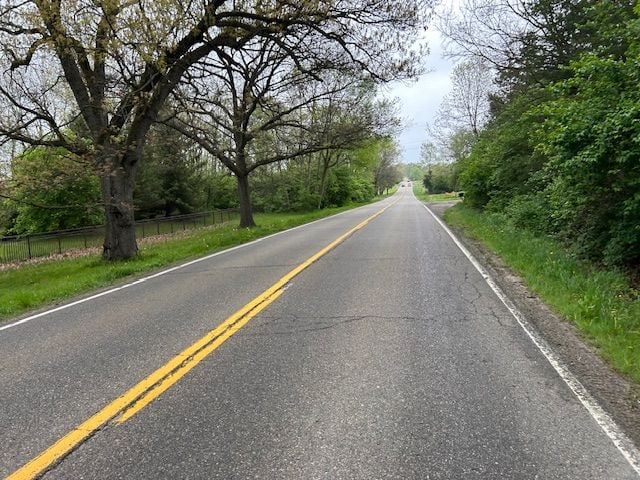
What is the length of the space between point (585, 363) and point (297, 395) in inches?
109

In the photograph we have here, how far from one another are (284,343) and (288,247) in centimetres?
880

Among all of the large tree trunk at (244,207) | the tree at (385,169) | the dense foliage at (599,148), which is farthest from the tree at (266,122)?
the tree at (385,169)

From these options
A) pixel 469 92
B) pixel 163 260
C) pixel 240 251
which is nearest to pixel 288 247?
pixel 240 251

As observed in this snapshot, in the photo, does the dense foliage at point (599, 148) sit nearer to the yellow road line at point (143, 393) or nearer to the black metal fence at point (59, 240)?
the yellow road line at point (143, 393)

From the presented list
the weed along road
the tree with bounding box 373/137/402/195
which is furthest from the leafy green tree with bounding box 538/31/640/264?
the tree with bounding box 373/137/402/195

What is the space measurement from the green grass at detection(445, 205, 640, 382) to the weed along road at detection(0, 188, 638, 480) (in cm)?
71

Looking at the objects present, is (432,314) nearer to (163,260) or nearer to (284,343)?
(284,343)

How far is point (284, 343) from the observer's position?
201 inches

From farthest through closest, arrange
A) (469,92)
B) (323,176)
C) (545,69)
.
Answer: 1. (323,176)
2. (469,92)
3. (545,69)

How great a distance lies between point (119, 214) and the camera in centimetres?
1346

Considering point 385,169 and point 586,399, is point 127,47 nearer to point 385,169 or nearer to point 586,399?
point 586,399

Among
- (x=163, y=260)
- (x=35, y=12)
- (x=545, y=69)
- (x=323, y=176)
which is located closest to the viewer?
(x=35, y=12)

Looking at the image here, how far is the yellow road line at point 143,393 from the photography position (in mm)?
3049

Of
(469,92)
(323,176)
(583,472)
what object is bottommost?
(583,472)
